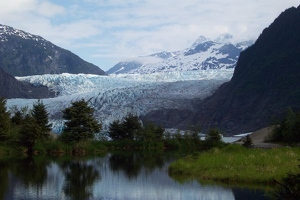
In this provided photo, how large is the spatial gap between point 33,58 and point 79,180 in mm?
143550

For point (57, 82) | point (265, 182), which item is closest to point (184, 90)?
point (57, 82)

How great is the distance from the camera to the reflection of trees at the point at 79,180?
1711 cm

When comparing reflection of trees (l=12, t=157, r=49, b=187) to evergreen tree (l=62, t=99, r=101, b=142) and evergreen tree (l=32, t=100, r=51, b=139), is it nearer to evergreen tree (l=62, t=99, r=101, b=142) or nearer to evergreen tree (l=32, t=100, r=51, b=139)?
evergreen tree (l=62, t=99, r=101, b=142)

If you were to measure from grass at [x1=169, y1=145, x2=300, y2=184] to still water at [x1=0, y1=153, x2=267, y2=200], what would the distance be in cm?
109

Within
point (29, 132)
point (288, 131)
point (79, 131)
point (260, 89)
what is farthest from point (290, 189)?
point (260, 89)

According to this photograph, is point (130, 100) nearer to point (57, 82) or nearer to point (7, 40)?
point (57, 82)

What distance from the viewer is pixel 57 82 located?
3184 inches

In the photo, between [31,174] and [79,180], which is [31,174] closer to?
[31,174]

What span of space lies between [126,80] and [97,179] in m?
63.2

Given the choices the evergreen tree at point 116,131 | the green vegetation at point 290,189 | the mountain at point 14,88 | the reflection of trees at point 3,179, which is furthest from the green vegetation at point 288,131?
the mountain at point 14,88

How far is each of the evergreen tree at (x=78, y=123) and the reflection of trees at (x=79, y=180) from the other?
46.1 feet

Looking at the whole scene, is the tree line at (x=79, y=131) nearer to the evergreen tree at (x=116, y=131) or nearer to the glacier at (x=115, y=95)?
the evergreen tree at (x=116, y=131)

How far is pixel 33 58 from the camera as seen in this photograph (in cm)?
15988

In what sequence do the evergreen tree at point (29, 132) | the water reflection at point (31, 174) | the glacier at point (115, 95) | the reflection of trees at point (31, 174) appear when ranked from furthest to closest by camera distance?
the glacier at point (115, 95) → the evergreen tree at point (29, 132) → the reflection of trees at point (31, 174) → the water reflection at point (31, 174)
